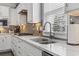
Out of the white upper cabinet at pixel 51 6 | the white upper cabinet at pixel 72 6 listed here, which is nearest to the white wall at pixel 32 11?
the white upper cabinet at pixel 51 6

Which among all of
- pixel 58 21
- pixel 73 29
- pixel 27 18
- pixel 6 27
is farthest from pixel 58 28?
pixel 27 18

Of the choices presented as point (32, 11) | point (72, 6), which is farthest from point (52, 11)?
point (72, 6)

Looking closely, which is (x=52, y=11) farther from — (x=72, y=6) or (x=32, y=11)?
(x=72, y=6)

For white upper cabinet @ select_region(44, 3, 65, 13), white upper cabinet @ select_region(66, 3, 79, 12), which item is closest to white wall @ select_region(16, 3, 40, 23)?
white upper cabinet @ select_region(44, 3, 65, 13)

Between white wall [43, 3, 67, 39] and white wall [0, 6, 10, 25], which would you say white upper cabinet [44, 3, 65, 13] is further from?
white wall [0, 6, 10, 25]

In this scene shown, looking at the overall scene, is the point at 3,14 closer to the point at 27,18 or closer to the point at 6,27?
the point at 6,27

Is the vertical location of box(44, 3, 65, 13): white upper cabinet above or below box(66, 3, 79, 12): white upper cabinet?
above

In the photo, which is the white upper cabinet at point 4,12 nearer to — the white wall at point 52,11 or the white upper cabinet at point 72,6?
the white wall at point 52,11

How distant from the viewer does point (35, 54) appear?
1583mm

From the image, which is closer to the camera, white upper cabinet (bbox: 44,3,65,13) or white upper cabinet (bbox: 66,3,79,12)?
white upper cabinet (bbox: 66,3,79,12)

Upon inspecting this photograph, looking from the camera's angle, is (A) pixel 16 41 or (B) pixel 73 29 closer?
(B) pixel 73 29

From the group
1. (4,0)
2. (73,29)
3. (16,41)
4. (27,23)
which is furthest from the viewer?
(27,23)

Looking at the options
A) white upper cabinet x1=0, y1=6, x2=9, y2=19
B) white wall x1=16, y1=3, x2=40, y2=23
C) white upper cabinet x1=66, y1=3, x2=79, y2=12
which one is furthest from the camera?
white wall x1=16, y1=3, x2=40, y2=23

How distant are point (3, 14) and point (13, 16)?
A: 20 cm
